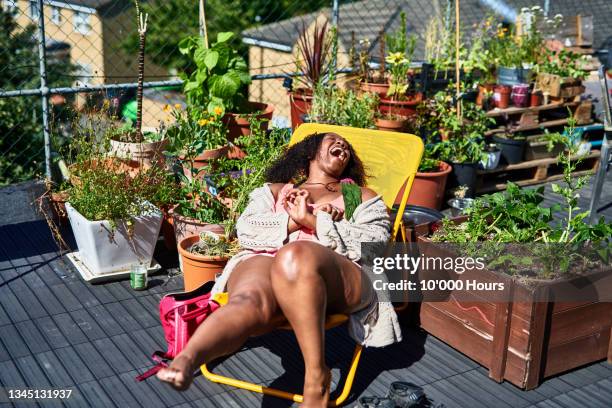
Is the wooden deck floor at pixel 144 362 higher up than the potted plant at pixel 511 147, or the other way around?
the potted plant at pixel 511 147

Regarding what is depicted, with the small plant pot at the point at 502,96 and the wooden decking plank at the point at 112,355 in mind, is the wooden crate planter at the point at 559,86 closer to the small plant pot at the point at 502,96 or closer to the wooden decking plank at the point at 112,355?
the small plant pot at the point at 502,96

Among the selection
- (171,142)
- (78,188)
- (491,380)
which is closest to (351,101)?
(171,142)

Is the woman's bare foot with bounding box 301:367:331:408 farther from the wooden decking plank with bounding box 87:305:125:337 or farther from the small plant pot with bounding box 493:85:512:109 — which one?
the small plant pot with bounding box 493:85:512:109

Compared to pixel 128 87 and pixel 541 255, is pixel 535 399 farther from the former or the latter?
pixel 128 87

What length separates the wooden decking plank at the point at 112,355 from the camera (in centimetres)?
332

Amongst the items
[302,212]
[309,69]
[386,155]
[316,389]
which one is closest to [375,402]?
[316,389]

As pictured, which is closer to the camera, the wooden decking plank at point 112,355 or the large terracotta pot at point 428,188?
the wooden decking plank at point 112,355

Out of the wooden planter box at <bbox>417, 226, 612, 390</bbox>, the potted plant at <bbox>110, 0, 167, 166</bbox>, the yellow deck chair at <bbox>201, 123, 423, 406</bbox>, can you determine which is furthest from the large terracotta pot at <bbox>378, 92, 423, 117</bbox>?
the wooden planter box at <bbox>417, 226, 612, 390</bbox>

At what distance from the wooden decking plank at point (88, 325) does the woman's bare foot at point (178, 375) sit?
52.4 inches

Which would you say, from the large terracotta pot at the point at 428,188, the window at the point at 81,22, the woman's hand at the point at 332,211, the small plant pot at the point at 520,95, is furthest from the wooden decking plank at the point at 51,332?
the small plant pot at the point at 520,95

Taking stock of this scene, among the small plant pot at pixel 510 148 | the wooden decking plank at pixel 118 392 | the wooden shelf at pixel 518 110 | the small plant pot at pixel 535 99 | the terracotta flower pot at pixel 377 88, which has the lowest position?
the wooden decking plank at pixel 118 392

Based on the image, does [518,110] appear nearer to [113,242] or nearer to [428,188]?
[428,188]

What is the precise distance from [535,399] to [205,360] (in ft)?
5.12

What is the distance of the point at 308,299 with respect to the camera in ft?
9.18
